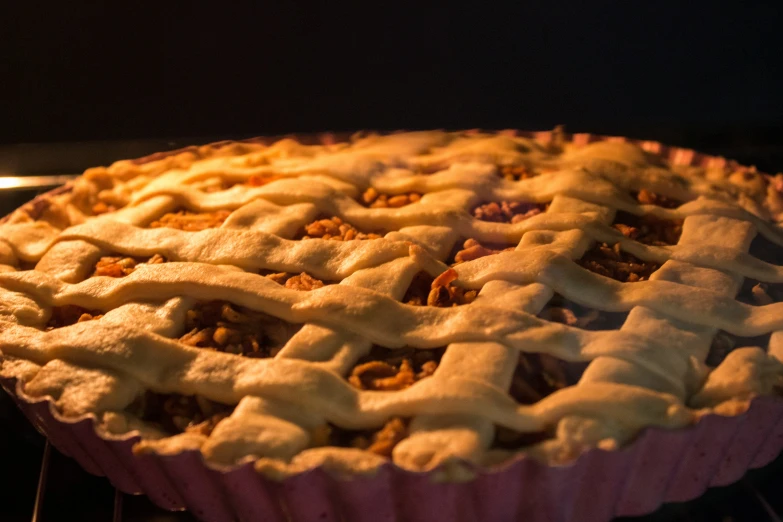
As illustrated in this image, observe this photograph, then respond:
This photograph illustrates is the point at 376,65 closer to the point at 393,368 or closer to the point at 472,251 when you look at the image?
the point at 472,251

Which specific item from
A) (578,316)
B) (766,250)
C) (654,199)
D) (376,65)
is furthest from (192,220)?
(766,250)

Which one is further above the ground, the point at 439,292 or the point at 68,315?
the point at 439,292

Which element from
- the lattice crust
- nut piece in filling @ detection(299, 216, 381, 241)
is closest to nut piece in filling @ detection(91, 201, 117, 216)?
the lattice crust

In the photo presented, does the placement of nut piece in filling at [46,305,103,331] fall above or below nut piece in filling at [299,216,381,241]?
below

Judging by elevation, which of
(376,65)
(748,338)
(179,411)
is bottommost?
Result: (179,411)

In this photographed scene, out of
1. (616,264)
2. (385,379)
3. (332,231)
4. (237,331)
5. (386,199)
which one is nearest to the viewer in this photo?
(385,379)

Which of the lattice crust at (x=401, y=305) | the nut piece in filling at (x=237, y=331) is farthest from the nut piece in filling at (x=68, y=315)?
the nut piece in filling at (x=237, y=331)

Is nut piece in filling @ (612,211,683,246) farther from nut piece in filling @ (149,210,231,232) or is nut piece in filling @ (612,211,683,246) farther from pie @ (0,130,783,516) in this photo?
nut piece in filling @ (149,210,231,232)

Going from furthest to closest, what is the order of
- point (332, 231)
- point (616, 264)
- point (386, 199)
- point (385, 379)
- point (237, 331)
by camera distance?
point (386, 199) → point (332, 231) → point (616, 264) → point (237, 331) → point (385, 379)

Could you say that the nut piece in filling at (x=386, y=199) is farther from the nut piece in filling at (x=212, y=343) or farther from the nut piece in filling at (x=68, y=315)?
the nut piece in filling at (x=68, y=315)
